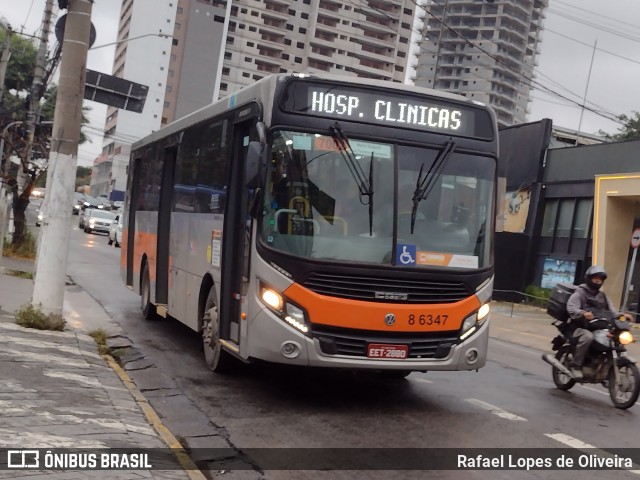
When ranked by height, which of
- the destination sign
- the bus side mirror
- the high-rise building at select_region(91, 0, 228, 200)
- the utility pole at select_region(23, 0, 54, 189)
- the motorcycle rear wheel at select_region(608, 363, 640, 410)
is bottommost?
the motorcycle rear wheel at select_region(608, 363, 640, 410)

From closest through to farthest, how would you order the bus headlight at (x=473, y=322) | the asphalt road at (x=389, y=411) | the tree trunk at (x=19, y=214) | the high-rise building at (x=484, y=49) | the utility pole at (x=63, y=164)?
the asphalt road at (x=389, y=411) → the bus headlight at (x=473, y=322) → the utility pole at (x=63, y=164) → the tree trunk at (x=19, y=214) → the high-rise building at (x=484, y=49)

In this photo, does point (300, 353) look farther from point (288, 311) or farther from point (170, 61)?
point (170, 61)

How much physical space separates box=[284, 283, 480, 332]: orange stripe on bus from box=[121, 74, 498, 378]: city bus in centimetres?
1

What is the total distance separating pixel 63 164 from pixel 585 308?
7143 millimetres

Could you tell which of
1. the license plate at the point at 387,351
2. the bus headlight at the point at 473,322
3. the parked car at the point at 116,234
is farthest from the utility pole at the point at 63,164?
the parked car at the point at 116,234

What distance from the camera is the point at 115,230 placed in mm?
38938

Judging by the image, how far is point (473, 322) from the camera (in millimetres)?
8133

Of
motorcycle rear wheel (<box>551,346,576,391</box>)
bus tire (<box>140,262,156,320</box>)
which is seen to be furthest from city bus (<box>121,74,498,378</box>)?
bus tire (<box>140,262,156,320</box>)

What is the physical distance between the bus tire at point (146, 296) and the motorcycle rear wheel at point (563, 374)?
6.86 metres

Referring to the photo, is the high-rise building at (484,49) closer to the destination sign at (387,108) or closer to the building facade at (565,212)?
the building facade at (565,212)

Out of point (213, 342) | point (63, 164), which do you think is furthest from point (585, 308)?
point (63, 164)

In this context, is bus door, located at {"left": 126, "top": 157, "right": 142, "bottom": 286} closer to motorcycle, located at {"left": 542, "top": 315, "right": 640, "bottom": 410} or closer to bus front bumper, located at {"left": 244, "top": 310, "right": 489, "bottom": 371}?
bus front bumper, located at {"left": 244, "top": 310, "right": 489, "bottom": 371}

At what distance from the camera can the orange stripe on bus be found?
752 centimetres

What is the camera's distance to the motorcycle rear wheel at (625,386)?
922 cm
